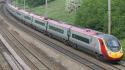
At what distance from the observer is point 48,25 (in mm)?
57750

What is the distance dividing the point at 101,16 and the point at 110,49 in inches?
640

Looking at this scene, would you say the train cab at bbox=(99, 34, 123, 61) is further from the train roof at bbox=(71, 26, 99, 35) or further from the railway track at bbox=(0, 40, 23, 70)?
the railway track at bbox=(0, 40, 23, 70)

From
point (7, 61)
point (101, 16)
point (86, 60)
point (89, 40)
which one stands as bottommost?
point (7, 61)

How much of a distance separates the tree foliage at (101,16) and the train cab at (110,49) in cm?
967

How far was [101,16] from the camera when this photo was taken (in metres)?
51.1

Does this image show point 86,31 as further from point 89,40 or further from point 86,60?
point 86,60

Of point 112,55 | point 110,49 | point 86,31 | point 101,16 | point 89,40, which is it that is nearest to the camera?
point 112,55

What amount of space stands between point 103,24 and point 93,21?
3303mm

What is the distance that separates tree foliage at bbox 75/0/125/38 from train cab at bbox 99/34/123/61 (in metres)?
9.67

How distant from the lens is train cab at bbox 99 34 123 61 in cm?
3509

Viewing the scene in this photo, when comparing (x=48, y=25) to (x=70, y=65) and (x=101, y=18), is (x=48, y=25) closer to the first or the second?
(x=101, y=18)

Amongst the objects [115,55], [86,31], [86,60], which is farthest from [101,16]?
[115,55]

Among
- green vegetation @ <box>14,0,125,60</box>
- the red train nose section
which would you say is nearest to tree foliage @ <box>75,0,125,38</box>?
green vegetation @ <box>14,0,125,60</box>

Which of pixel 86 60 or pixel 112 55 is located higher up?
pixel 112 55
